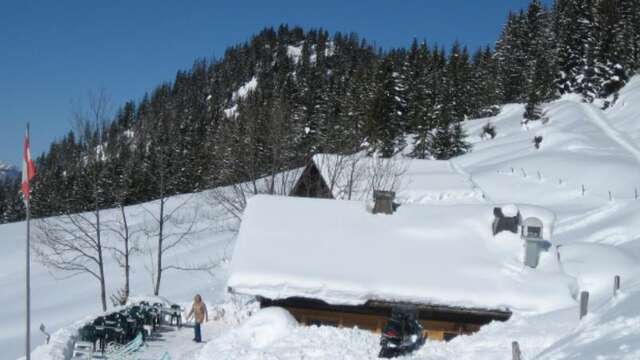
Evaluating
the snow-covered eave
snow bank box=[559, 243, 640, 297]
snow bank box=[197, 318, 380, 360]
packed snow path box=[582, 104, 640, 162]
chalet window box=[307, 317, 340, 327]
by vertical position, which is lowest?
snow bank box=[197, 318, 380, 360]

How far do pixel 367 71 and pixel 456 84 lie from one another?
10.5 metres

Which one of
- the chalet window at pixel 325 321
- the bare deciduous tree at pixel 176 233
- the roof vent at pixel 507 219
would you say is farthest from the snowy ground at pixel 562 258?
the roof vent at pixel 507 219

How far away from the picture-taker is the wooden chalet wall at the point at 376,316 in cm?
1323

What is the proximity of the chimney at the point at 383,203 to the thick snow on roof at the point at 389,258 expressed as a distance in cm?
21

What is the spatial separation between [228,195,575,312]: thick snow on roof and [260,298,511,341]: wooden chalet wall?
0.45 meters

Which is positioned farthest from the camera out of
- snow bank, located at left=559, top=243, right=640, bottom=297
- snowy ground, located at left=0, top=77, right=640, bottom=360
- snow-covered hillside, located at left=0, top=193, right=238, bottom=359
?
snow-covered hillside, located at left=0, top=193, right=238, bottom=359

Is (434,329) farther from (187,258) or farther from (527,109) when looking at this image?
(527,109)

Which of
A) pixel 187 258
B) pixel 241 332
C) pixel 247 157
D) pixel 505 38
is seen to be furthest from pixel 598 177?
pixel 505 38

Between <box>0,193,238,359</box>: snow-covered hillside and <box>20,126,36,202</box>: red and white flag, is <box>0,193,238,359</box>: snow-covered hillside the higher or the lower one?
the lower one

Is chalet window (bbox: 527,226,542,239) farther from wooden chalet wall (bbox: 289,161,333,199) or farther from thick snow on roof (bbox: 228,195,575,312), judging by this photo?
wooden chalet wall (bbox: 289,161,333,199)

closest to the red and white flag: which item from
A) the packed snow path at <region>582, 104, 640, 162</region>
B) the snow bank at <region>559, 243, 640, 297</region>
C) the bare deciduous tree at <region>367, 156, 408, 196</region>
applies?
the snow bank at <region>559, 243, 640, 297</region>

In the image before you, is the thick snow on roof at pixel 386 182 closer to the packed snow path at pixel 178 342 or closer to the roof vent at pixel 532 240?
the packed snow path at pixel 178 342

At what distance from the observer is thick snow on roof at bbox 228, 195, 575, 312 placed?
1302cm

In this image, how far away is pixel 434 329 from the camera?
1358 cm
